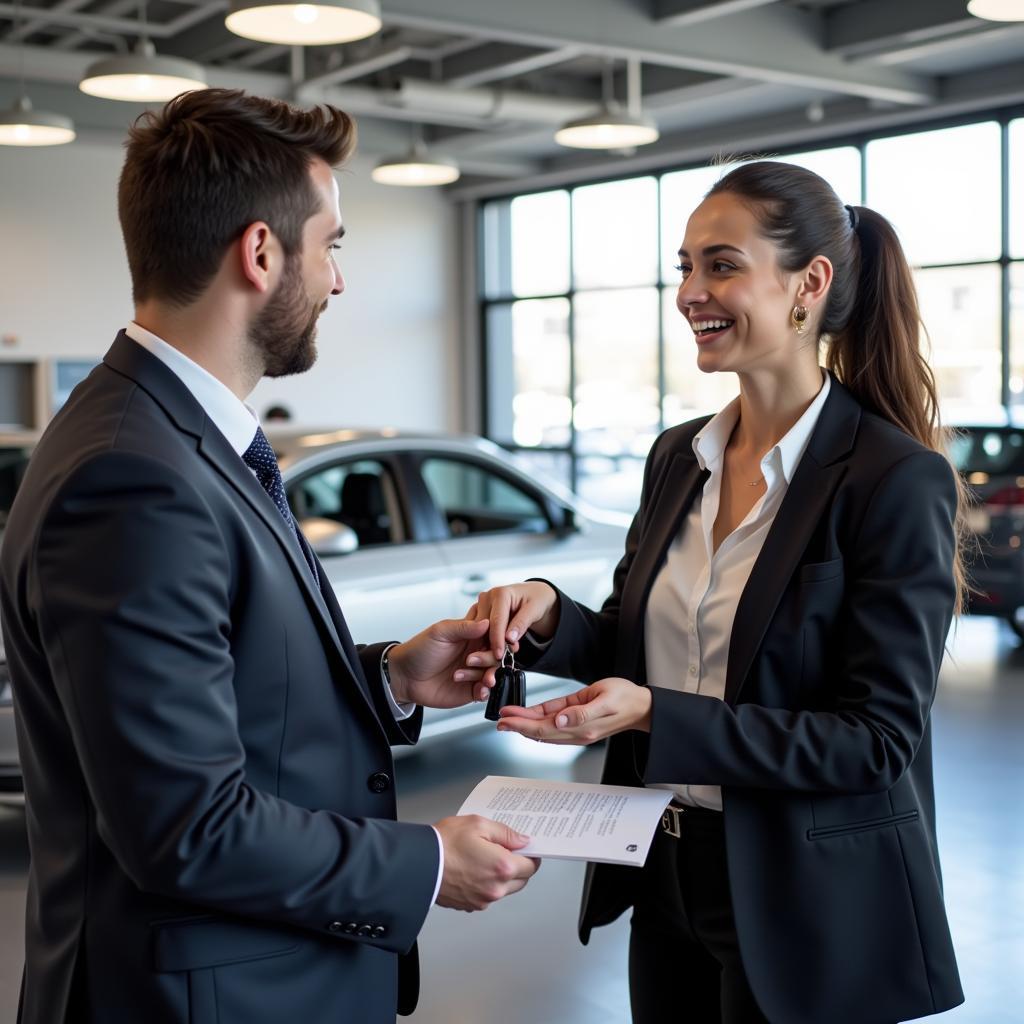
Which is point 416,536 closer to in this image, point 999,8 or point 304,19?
point 304,19

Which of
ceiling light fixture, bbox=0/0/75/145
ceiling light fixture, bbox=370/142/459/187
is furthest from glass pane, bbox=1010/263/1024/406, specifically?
ceiling light fixture, bbox=0/0/75/145

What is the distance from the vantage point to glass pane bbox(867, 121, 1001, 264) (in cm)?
1006

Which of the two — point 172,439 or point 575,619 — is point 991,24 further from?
point 172,439

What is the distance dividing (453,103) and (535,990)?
25.3 ft

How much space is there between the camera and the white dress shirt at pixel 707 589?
6.08ft

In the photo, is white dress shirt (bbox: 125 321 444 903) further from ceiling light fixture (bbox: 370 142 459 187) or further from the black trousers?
ceiling light fixture (bbox: 370 142 459 187)

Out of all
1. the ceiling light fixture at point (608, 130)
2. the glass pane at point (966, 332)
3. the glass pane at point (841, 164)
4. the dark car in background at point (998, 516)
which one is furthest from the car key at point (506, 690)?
the glass pane at point (841, 164)

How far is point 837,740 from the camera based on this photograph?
1.66 meters

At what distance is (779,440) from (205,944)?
1.08 meters

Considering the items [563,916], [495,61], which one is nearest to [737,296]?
[563,916]

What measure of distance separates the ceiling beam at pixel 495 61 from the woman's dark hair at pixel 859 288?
23.6 ft

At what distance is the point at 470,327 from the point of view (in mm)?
14070

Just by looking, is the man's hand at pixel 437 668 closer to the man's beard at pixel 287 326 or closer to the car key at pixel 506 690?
the car key at pixel 506 690

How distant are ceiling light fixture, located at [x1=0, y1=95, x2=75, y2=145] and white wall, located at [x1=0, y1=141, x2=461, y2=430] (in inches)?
140
